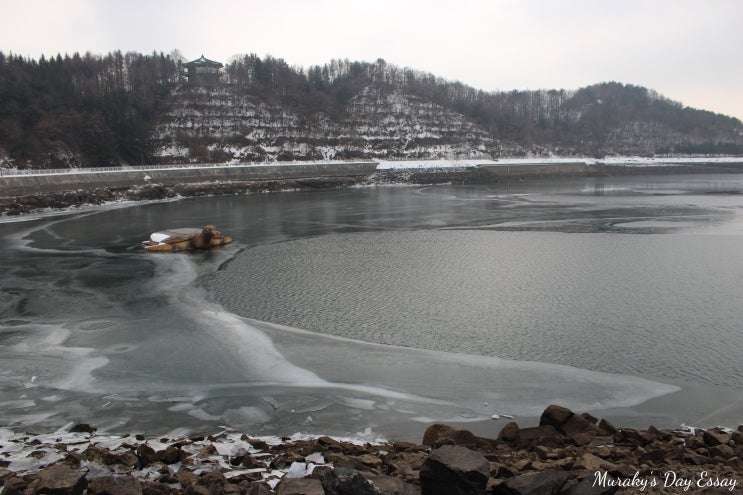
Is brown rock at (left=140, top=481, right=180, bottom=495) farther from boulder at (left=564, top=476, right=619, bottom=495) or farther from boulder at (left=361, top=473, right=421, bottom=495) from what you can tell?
boulder at (left=564, top=476, right=619, bottom=495)

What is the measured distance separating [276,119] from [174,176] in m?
44.1

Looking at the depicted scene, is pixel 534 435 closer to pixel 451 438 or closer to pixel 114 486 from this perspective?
pixel 451 438

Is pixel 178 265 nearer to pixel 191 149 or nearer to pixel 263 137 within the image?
pixel 191 149

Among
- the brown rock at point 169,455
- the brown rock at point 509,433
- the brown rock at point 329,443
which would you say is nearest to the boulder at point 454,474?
the brown rock at point 329,443

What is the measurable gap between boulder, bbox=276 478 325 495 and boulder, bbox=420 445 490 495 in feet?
4.09

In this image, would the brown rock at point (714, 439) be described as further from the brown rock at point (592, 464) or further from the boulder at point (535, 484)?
the boulder at point (535, 484)

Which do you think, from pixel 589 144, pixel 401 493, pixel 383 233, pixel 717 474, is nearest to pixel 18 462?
pixel 401 493

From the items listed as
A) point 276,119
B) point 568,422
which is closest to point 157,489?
point 568,422

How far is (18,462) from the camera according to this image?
7.59 metres

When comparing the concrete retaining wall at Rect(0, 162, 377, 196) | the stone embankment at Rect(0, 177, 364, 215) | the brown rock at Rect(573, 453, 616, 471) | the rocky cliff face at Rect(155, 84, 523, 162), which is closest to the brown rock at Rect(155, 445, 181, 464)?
the brown rock at Rect(573, 453, 616, 471)

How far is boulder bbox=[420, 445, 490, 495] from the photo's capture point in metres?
6.15

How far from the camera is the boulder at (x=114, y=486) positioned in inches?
243

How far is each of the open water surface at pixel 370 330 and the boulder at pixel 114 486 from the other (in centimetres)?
290

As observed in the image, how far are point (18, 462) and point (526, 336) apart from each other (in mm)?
11217
